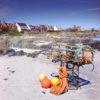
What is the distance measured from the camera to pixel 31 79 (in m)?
2.96

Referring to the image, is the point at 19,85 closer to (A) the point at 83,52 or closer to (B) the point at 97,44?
(A) the point at 83,52

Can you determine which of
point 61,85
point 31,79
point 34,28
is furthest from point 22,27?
point 61,85

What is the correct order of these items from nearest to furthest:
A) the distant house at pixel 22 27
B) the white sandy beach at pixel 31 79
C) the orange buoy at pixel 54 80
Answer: the white sandy beach at pixel 31 79 < the orange buoy at pixel 54 80 < the distant house at pixel 22 27

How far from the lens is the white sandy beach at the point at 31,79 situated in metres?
2.61

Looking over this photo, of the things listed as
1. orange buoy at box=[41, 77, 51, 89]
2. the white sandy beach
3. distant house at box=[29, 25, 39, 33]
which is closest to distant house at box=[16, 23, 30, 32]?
distant house at box=[29, 25, 39, 33]

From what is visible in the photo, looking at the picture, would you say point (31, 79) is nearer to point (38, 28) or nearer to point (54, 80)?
point (54, 80)

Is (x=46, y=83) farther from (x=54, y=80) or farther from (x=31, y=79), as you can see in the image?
(x=31, y=79)

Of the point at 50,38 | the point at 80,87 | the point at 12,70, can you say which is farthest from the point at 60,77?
the point at 12,70

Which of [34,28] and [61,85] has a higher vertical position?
[34,28]

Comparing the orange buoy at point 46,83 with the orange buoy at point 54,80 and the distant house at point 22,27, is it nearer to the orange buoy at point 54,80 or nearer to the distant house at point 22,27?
the orange buoy at point 54,80

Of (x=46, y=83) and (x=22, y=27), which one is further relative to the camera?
(x=22, y=27)

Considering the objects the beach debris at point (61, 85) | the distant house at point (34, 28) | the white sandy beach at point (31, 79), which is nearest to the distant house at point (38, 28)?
the distant house at point (34, 28)

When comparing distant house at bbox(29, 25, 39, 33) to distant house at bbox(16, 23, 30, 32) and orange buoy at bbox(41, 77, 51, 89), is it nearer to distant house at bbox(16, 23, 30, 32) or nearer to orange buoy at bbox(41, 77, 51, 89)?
distant house at bbox(16, 23, 30, 32)

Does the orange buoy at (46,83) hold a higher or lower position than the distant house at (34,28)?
lower
